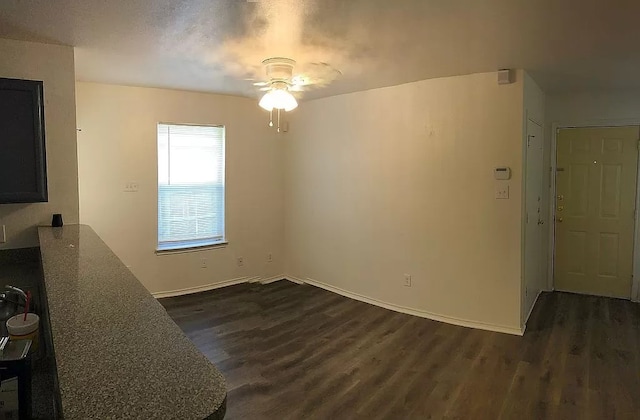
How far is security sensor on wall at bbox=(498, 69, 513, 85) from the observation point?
146 inches

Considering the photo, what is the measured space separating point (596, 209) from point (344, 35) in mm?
4010

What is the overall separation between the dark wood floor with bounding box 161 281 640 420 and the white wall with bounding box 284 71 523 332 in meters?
0.32

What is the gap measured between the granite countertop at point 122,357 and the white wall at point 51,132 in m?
1.58

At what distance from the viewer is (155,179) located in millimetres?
4785

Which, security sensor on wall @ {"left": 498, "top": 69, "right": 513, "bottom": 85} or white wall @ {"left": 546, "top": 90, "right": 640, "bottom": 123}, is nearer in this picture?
security sensor on wall @ {"left": 498, "top": 69, "right": 513, "bottom": 85}

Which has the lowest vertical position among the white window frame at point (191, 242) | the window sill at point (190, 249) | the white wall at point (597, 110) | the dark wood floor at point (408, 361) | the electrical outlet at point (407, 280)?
the dark wood floor at point (408, 361)

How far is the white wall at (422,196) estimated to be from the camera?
3891 millimetres

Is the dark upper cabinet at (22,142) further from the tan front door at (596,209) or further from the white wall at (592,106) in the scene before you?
the tan front door at (596,209)

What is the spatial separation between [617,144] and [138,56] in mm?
4996

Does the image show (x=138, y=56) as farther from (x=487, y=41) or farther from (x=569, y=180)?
(x=569, y=180)

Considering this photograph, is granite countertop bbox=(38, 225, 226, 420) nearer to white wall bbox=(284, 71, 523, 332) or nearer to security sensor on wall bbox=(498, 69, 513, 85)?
white wall bbox=(284, 71, 523, 332)

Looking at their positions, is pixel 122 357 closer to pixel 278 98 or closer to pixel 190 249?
pixel 278 98

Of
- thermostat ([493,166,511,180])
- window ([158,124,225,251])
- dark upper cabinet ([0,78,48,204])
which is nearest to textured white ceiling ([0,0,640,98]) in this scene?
dark upper cabinet ([0,78,48,204])

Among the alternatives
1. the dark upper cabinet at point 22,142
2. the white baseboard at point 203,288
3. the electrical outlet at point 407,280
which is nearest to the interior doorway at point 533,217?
the electrical outlet at point 407,280
